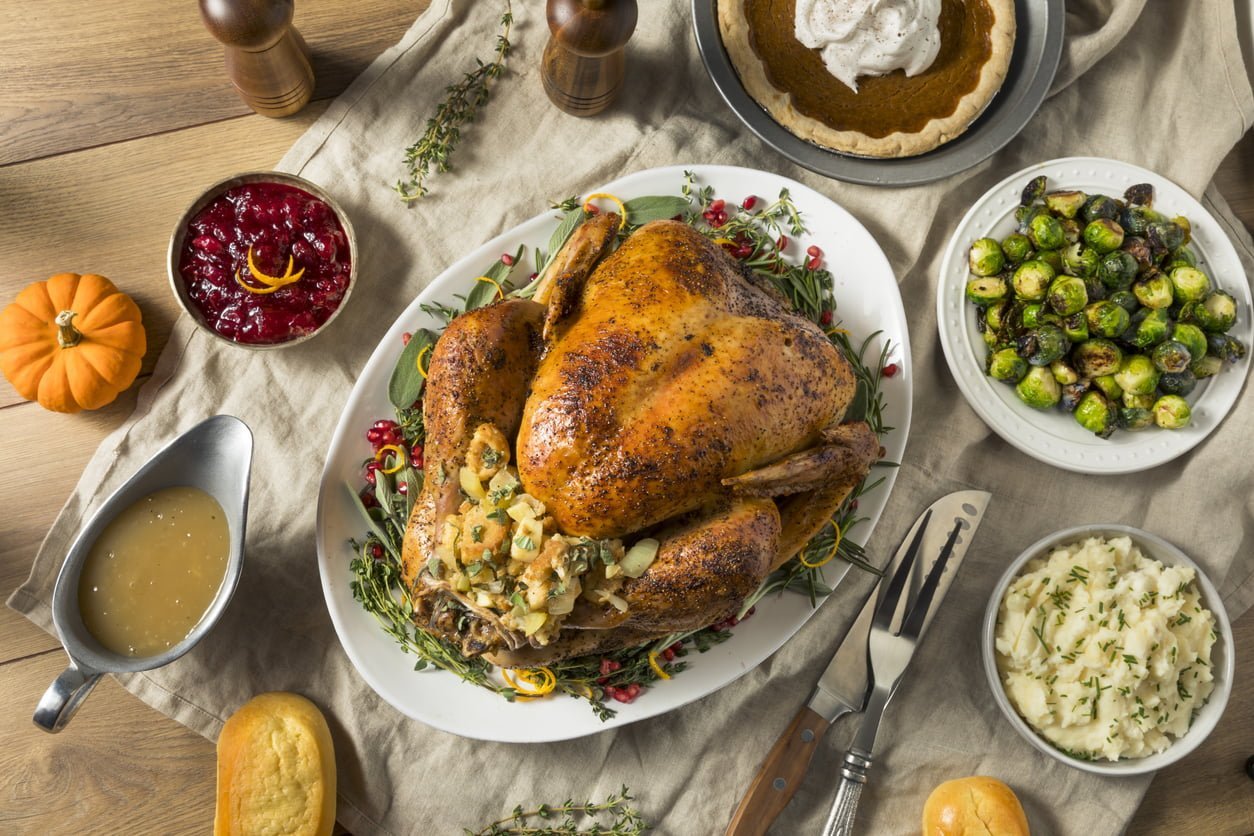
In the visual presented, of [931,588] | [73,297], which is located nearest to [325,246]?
[73,297]

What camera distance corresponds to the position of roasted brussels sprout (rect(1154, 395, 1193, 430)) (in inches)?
129

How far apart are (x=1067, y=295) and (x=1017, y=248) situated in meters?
0.24

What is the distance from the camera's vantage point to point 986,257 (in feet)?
10.8

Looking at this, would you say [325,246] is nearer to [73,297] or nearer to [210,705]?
[73,297]

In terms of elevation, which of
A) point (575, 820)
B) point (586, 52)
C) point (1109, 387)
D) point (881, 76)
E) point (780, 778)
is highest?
point (586, 52)

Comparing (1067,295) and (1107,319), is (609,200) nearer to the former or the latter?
(1067,295)

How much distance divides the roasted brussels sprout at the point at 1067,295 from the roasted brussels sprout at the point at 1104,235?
0.15m

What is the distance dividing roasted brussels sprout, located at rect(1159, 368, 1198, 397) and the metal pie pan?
39.9 inches

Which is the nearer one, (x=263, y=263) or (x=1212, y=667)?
(x=263, y=263)

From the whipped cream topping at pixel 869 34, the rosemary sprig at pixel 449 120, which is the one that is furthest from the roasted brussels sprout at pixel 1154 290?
the rosemary sprig at pixel 449 120

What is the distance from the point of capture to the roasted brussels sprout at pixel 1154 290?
3303 millimetres

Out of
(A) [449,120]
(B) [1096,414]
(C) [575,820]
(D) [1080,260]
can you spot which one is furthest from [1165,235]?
(C) [575,820]

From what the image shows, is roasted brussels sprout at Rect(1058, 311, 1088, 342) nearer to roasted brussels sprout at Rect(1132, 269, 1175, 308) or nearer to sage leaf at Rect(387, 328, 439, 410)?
roasted brussels sprout at Rect(1132, 269, 1175, 308)

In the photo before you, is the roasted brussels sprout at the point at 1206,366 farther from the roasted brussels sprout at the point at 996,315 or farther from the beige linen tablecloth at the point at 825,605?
the roasted brussels sprout at the point at 996,315
